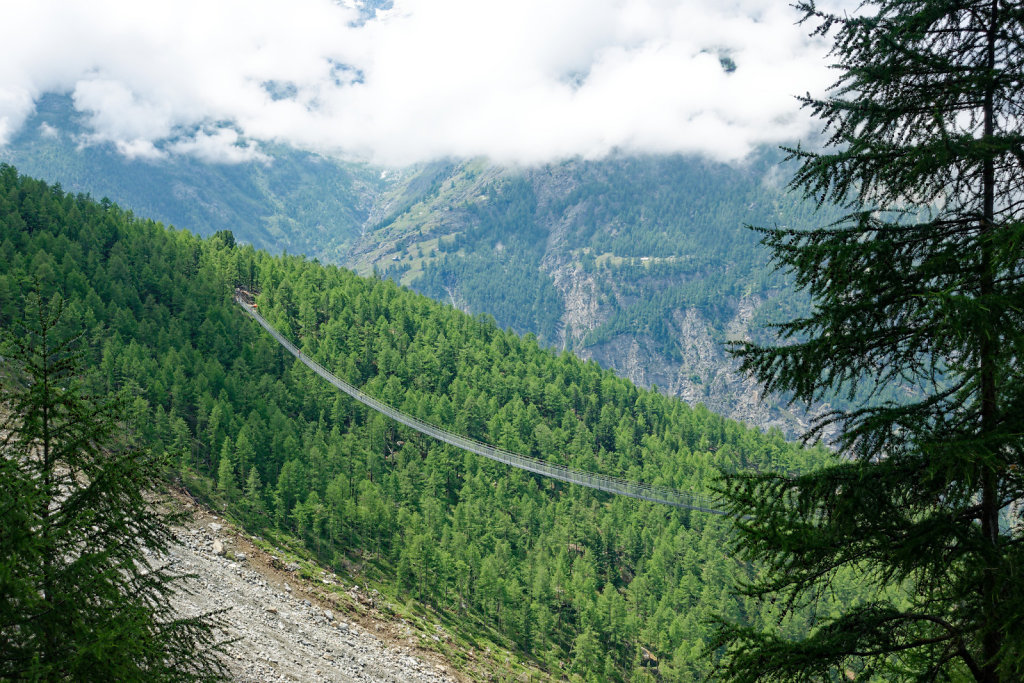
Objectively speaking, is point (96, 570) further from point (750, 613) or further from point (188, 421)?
point (750, 613)

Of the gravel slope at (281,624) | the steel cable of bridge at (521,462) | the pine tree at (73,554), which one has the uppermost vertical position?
the steel cable of bridge at (521,462)

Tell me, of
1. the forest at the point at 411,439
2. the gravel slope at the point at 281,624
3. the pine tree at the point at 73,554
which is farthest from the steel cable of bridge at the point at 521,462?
the pine tree at the point at 73,554

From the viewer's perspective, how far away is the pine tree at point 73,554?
646 cm

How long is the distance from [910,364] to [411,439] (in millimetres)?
81896

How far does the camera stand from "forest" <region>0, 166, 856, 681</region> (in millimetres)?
60219

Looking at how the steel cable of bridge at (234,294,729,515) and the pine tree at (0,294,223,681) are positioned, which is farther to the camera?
the steel cable of bridge at (234,294,729,515)

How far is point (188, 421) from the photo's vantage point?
204 feet

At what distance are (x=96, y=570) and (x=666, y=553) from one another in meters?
75.4

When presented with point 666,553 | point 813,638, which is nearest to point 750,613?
point 666,553

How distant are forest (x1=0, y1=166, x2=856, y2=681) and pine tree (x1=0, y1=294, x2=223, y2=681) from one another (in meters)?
39.5

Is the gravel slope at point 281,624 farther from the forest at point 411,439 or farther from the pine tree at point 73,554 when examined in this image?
the pine tree at point 73,554

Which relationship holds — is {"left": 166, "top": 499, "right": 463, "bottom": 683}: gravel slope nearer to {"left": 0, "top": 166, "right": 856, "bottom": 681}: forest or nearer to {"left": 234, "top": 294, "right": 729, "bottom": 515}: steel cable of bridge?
{"left": 0, "top": 166, "right": 856, "bottom": 681}: forest

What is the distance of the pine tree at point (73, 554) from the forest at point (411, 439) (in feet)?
130

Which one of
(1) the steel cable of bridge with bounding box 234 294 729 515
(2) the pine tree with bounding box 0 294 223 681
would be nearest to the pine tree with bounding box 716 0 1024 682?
(2) the pine tree with bounding box 0 294 223 681
